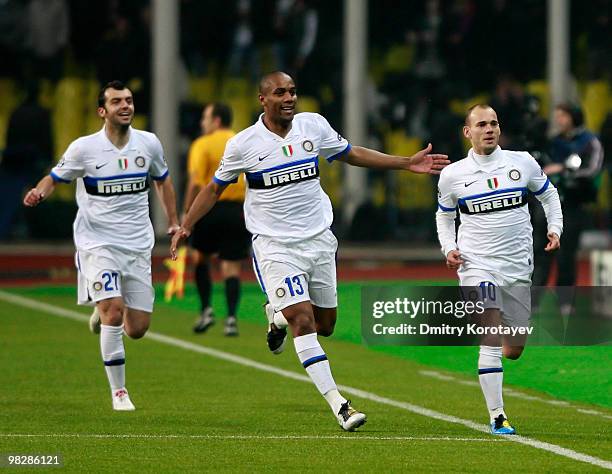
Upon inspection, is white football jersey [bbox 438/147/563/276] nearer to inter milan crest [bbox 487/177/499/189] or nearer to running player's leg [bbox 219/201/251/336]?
inter milan crest [bbox 487/177/499/189]

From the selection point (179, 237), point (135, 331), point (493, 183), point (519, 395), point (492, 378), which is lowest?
point (519, 395)

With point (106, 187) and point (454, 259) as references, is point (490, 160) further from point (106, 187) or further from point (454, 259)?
point (106, 187)

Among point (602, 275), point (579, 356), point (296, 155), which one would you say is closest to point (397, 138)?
point (602, 275)

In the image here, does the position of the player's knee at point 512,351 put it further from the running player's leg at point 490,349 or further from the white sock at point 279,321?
the white sock at point 279,321

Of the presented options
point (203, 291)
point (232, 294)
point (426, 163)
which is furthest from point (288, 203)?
point (203, 291)

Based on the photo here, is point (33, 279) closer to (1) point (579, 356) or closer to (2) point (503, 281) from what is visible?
(1) point (579, 356)

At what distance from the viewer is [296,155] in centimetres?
1118

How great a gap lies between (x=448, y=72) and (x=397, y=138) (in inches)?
60.6

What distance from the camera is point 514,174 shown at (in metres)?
10.9

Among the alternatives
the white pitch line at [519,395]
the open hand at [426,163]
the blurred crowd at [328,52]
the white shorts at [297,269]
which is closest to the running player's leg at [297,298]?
the white shorts at [297,269]

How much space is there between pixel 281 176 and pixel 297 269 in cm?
59

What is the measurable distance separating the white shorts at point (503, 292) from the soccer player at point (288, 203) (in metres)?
0.79

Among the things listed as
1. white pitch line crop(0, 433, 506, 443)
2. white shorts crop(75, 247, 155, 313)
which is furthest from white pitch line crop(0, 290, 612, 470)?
white shorts crop(75, 247, 155, 313)

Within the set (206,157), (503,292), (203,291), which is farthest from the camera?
(203,291)
